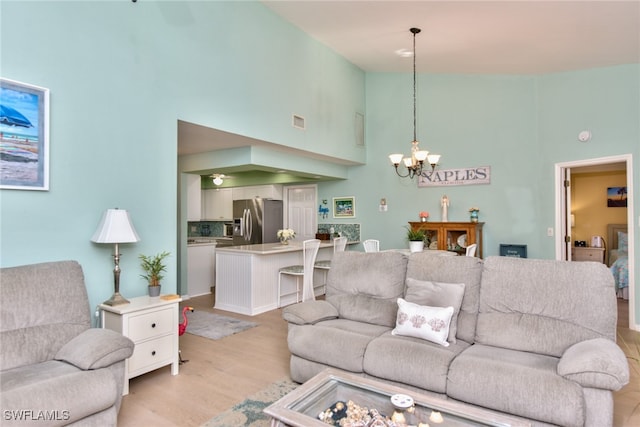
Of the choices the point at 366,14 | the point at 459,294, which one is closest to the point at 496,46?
the point at 366,14

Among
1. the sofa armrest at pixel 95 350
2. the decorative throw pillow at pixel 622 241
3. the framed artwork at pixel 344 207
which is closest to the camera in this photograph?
the sofa armrest at pixel 95 350

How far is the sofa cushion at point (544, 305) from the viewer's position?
2.39 metres

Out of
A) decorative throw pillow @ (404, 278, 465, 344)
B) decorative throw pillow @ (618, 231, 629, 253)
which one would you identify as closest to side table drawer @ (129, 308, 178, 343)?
decorative throw pillow @ (404, 278, 465, 344)

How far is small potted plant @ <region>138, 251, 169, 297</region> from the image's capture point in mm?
3226

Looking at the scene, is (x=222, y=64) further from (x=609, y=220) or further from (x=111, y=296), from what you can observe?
(x=609, y=220)

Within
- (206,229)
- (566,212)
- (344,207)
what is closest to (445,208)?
(566,212)

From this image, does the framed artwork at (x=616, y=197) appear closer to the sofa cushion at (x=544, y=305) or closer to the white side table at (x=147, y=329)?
the sofa cushion at (x=544, y=305)

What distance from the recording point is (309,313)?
10.0ft

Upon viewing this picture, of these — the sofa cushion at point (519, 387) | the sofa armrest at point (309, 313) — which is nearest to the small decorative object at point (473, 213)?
the sofa armrest at point (309, 313)

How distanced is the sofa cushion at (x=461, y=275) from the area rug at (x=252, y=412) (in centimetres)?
136

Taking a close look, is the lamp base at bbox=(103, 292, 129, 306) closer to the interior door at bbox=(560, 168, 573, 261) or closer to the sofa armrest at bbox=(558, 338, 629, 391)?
the sofa armrest at bbox=(558, 338, 629, 391)

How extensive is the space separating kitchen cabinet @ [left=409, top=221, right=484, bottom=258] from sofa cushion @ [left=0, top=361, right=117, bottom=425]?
4.50 metres

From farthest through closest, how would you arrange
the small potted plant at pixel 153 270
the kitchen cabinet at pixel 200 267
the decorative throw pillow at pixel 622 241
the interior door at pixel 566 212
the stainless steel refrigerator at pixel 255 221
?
the stainless steel refrigerator at pixel 255 221, the decorative throw pillow at pixel 622 241, the kitchen cabinet at pixel 200 267, the interior door at pixel 566 212, the small potted plant at pixel 153 270

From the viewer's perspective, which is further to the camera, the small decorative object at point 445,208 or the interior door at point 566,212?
the small decorative object at point 445,208
